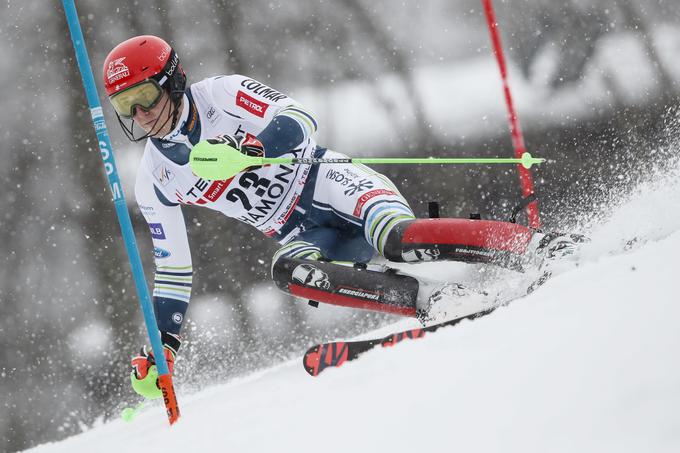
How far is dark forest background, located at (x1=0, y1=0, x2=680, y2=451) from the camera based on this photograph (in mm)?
7965

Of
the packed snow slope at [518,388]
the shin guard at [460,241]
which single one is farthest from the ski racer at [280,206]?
the packed snow slope at [518,388]

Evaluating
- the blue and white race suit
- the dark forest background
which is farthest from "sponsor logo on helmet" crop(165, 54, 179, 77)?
the dark forest background

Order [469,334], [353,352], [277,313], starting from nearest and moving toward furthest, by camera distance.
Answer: [469,334]
[353,352]
[277,313]

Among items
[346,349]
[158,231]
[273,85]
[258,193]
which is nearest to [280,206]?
[258,193]

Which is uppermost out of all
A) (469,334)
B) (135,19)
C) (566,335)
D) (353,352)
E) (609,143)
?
(566,335)

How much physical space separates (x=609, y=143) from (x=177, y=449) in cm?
700

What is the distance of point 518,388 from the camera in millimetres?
1780

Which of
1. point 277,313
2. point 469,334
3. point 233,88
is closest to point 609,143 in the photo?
point 277,313

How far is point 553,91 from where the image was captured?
8.74 metres

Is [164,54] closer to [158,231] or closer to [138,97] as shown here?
[138,97]

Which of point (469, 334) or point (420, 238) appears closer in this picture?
point (469, 334)

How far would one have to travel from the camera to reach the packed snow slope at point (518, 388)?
1608mm

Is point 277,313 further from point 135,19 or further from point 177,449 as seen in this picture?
point 177,449

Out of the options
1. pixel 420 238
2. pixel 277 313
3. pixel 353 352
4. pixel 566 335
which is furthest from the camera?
pixel 277 313
